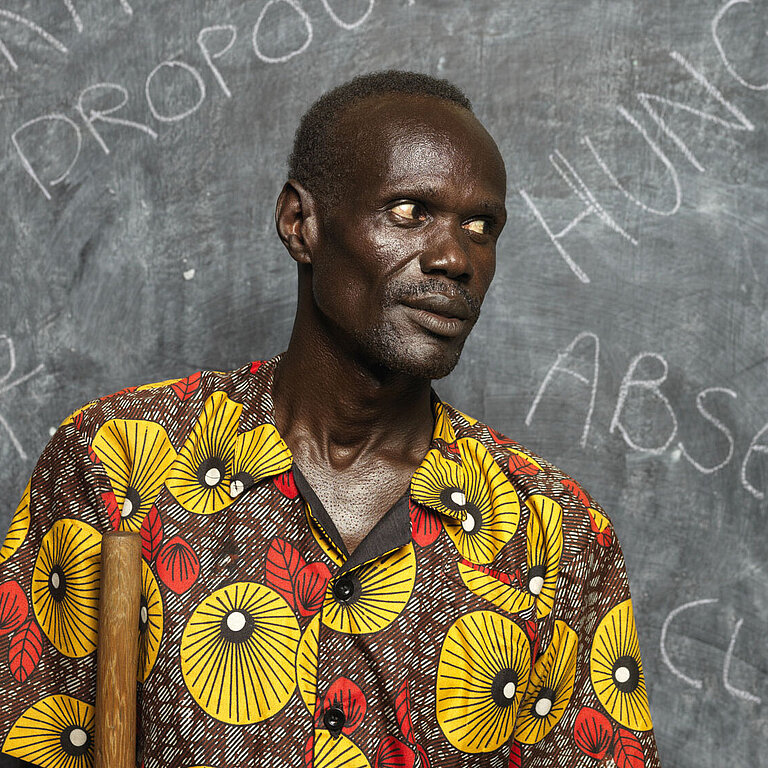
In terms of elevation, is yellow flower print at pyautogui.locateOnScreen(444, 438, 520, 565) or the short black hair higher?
the short black hair

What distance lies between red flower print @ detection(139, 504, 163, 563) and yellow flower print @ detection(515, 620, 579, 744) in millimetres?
455

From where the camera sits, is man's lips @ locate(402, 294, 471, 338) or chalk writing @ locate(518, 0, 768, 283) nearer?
man's lips @ locate(402, 294, 471, 338)

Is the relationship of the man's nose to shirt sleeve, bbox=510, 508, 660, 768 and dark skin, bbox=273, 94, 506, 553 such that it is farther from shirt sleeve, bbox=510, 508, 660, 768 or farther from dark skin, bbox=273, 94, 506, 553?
shirt sleeve, bbox=510, 508, 660, 768

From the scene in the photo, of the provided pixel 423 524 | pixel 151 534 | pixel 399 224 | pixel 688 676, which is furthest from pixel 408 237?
pixel 688 676

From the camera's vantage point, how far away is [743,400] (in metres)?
1.73

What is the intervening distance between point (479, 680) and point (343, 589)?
0.19 m

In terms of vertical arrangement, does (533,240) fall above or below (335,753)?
above

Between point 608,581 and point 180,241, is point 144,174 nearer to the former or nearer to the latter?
point 180,241

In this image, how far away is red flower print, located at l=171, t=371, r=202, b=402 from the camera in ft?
4.25

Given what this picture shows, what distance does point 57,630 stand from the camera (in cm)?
122

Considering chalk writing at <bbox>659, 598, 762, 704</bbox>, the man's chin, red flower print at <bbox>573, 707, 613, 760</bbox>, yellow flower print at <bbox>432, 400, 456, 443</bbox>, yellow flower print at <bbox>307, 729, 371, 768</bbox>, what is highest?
the man's chin

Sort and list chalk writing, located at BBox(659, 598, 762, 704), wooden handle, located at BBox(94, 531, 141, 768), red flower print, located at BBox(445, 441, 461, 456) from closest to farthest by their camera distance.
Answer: wooden handle, located at BBox(94, 531, 141, 768), red flower print, located at BBox(445, 441, 461, 456), chalk writing, located at BBox(659, 598, 762, 704)

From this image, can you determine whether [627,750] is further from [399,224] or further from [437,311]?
[399,224]

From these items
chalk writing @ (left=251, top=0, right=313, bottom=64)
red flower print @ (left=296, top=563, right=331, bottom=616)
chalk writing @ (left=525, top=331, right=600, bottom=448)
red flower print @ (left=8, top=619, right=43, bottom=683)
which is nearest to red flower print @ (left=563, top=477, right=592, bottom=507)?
red flower print @ (left=296, top=563, right=331, bottom=616)
